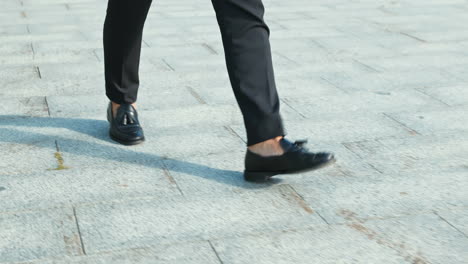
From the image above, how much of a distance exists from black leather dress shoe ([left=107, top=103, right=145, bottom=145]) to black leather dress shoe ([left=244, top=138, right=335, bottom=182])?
2.28 feet

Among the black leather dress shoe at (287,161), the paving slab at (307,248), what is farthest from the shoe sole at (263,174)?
the paving slab at (307,248)

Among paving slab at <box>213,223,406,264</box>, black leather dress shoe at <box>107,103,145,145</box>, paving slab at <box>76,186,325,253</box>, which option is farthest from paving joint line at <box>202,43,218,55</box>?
paving slab at <box>213,223,406,264</box>

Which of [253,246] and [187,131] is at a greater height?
[253,246]

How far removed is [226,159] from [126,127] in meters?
0.49

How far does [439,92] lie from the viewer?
4281 mm

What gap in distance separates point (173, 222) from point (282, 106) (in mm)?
1583

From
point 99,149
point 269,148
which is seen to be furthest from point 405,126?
point 99,149

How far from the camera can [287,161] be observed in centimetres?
284

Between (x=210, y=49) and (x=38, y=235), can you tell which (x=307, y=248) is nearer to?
(x=38, y=235)

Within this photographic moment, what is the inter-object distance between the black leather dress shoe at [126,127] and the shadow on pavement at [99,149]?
0.19 feet

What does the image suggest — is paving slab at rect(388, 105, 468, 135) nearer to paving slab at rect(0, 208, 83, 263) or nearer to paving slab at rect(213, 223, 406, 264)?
paving slab at rect(213, 223, 406, 264)

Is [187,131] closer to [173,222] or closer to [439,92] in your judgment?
[173,222]

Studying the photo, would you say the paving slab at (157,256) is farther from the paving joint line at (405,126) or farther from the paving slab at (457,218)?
the paving joint line at (405,126)

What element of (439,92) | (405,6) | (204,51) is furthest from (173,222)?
(405,6)
